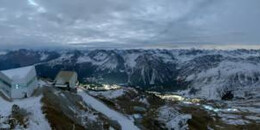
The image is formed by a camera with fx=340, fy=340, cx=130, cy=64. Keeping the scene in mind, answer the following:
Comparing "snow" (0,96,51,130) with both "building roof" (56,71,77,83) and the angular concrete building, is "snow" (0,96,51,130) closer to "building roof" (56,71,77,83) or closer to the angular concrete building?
the angular concrete building

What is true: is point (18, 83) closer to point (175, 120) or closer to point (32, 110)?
point (32, 110)

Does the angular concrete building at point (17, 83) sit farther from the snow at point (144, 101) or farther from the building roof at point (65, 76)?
the snow at point (144, 101)

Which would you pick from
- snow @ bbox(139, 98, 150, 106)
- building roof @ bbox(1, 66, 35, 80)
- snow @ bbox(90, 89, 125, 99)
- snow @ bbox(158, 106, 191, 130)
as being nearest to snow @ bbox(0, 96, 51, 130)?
building roof @ bbox(1, 66, 35, 80)

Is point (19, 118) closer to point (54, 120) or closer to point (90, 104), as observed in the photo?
point (54, 120)

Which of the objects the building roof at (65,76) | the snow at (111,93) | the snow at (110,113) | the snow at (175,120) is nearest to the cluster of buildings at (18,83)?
the building roof at (65,76)

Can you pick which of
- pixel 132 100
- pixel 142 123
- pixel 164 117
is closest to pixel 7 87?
pixel 142 123
